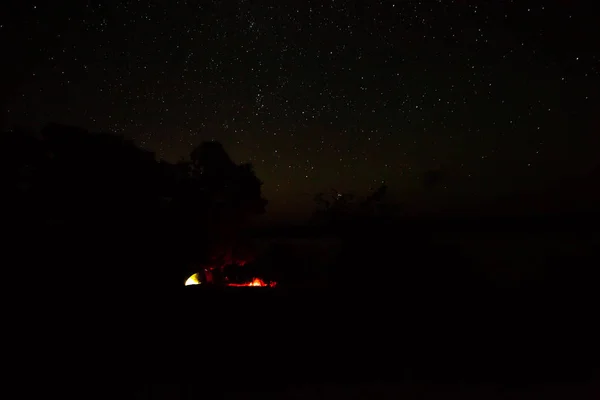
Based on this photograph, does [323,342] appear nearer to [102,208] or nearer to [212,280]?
[102,208]

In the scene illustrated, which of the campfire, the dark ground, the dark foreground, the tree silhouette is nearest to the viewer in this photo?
the dark ground

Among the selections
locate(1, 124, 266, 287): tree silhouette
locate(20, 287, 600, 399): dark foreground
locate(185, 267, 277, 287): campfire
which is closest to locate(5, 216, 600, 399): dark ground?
locate(20, 287, 600, 399): dark foreground

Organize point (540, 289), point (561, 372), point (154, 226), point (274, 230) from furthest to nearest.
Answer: point (274, 230)
point (154, 226)
point (540, 289)
point (561, 372)

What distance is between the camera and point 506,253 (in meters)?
9.78

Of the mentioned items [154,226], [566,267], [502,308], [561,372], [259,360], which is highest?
[154,226]

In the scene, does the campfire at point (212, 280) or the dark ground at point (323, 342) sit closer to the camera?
the dark ground at point (323, 342)

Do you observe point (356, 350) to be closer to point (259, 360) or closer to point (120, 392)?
point (259, 360)

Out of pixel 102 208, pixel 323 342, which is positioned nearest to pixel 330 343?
pixel 323 342

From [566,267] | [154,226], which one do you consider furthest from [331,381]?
[154,226]

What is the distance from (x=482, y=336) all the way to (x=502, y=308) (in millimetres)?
436

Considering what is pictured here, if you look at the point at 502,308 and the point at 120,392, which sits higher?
the point at 502,308

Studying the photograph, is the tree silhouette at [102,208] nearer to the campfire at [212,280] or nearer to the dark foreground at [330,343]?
the dark foreground at [330,343]

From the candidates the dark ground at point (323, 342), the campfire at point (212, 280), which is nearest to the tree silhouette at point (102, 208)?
the dark ground at point (323, 342)

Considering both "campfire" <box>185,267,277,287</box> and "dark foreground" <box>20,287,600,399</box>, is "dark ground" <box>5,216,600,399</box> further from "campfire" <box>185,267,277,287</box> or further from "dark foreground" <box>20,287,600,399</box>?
"campfire" <box>185,267,277,287</box>
